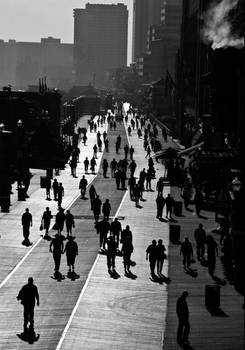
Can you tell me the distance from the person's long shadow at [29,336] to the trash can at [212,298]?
4.08 meters

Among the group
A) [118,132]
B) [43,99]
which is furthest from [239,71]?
[118,132]

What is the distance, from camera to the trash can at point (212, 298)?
79.6 ft

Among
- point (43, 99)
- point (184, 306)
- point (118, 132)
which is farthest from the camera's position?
point (118, 132)

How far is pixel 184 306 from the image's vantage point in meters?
20.9

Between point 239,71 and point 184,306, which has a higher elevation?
point 239,71

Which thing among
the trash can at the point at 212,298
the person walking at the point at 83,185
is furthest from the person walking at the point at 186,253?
the person walking at the point at 83,185

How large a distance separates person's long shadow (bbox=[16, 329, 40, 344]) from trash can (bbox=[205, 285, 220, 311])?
408cm

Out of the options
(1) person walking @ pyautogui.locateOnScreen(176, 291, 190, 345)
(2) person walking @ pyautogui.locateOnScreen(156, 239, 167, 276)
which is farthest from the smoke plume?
(1) person walking @ pyautogui.locateOnScreen(176, 291, 190, 345)

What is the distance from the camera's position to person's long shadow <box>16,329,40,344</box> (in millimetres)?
21891

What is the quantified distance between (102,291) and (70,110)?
274 ft

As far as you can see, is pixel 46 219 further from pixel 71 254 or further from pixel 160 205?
pixel 160 205

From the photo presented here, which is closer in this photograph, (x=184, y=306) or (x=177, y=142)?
(x=184, y=306)

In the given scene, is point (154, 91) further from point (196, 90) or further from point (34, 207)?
point (34, 207)

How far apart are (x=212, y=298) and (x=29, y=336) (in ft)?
14.6
